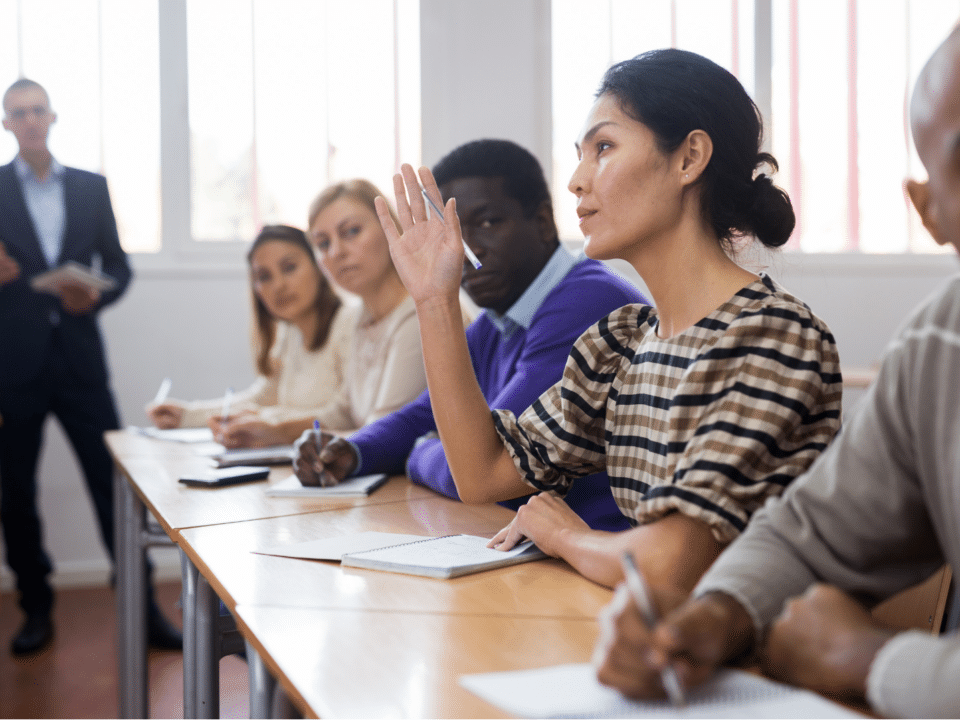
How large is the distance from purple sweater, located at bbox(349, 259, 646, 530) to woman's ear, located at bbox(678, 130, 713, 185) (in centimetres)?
52

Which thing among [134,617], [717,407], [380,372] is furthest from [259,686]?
[380,372]

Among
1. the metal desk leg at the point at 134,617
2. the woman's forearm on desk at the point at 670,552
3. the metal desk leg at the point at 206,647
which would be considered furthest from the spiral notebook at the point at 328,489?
the woman's forearm on desk at the point at 670,552

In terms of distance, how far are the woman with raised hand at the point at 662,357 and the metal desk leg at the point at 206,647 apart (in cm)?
41

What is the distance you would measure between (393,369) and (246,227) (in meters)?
1.88

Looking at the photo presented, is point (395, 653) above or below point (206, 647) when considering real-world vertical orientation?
above

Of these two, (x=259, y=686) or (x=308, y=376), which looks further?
(x=308, y=376)

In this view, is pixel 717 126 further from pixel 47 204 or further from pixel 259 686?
pixel 47 204

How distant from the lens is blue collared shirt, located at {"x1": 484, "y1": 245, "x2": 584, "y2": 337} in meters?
1.85

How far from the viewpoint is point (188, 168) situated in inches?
153

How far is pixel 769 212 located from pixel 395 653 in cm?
78

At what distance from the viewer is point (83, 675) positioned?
277 centimetres

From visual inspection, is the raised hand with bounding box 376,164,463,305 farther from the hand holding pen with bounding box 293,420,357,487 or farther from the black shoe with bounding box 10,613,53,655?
the black shoe with bounding box 10,613,53,655

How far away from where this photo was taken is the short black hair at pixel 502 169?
1.89 metres

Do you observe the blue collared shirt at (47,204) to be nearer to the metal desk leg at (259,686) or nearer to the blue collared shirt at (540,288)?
the blue collared shirt at (540,288)
